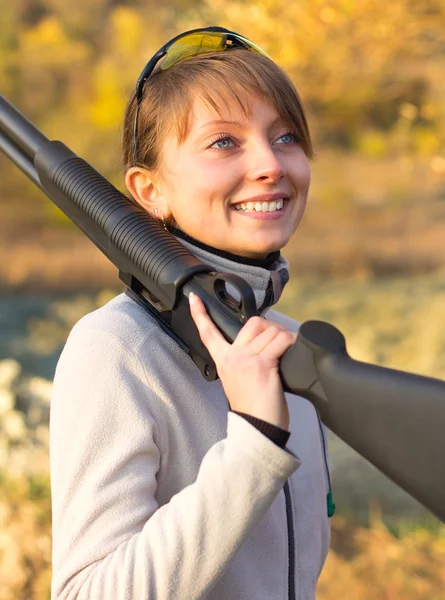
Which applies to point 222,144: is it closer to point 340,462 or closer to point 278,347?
point 278,347

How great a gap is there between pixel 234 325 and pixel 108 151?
334 centimetres

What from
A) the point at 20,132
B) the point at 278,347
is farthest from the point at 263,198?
the point at 20,132

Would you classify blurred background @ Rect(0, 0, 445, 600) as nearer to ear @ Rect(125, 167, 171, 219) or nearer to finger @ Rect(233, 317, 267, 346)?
ear @ Rect(125, 167, 171, 219)

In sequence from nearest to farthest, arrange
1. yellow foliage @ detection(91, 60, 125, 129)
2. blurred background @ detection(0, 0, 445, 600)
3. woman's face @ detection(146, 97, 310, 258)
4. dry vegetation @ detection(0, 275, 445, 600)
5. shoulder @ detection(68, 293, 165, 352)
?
shoulder @ detection(68, 293, 165, 352), woman's face @ detection(146, 97, 310, 258), dry vegetation @ detection(0, 275, 445, 600), blurred background @ detection(0, 0, 445, 600), yellow foliage @ detection(91, 60, 125, 129)

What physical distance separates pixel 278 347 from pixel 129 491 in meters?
0.29

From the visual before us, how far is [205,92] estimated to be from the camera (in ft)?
4.61

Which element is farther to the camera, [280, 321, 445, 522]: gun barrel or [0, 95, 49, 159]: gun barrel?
[0, 95, 49, 159]: gun barrel

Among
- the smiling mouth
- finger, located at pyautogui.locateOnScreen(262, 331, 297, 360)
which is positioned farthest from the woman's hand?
the smiling mouth

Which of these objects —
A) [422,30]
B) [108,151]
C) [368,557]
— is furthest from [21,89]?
[368,557]

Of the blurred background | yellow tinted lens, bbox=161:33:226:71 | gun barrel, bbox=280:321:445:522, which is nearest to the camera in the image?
gun barrel, bbox=280:321:445:522

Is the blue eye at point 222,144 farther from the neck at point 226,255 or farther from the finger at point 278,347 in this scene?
the finger at point 278,347

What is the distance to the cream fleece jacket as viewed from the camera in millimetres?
1043

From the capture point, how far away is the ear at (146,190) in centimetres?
145

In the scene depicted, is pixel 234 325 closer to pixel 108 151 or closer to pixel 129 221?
pixel 129 221
